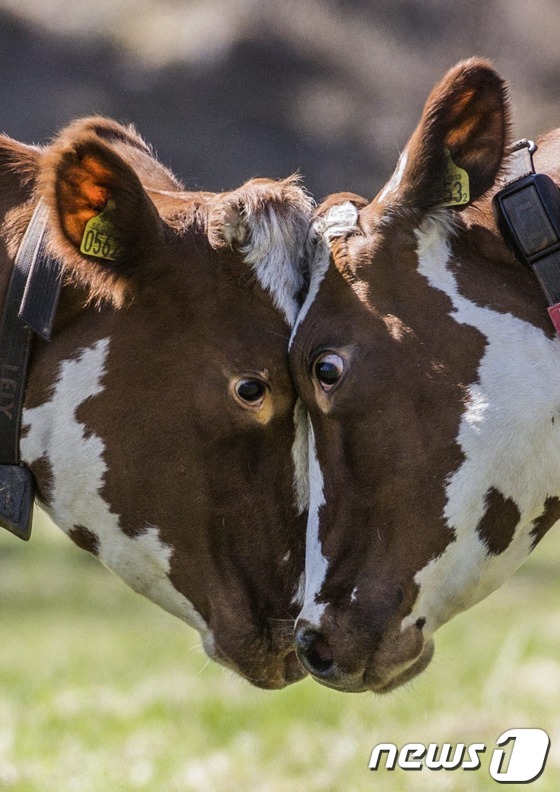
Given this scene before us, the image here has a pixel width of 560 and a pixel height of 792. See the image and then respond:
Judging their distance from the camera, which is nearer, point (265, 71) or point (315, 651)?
point (315, 651)

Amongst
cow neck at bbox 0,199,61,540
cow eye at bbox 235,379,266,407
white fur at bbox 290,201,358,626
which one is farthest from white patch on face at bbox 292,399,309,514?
cow neck at bbox 0,199,61,540

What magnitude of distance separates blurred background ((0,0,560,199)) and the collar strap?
1303 cm

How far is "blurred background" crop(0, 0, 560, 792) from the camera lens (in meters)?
5.25

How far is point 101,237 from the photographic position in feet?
11.2

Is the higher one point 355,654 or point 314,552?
point 314,552

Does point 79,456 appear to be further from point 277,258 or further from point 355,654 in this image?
point 355,654

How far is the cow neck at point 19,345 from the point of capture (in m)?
3.49

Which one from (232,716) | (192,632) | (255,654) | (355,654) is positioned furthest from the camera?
(192,632)

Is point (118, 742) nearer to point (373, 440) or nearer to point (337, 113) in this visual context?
point (373, 440)

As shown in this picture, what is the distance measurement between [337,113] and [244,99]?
170 cm

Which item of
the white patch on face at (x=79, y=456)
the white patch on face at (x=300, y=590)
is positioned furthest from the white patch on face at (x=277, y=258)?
the white patch on face at (x=300, y=590)

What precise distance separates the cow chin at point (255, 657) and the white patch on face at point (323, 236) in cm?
90

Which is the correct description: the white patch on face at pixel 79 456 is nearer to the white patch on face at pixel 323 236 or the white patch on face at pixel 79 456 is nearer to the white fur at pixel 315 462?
the white fur at pixel 315 462

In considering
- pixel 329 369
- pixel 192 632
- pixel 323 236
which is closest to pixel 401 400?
pixel 329 369
